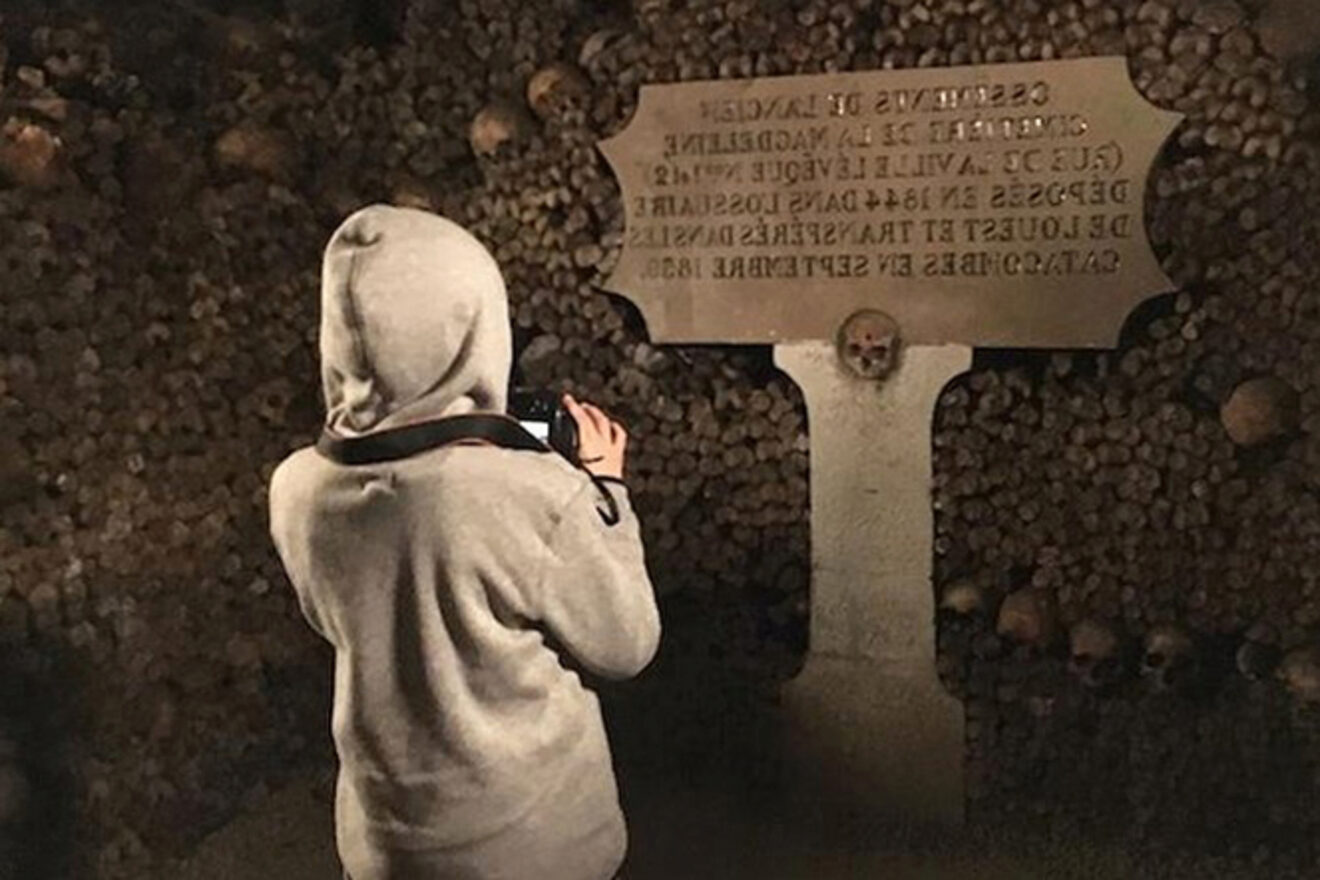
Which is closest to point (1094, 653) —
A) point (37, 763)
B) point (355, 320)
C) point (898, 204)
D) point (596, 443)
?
point (898, 204)

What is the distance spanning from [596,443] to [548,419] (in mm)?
67

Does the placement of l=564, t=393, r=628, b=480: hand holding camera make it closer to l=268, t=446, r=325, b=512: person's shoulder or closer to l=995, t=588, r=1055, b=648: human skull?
l=268, t=446, r=325, b=512: person's shoulder

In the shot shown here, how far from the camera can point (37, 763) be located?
3586 mm

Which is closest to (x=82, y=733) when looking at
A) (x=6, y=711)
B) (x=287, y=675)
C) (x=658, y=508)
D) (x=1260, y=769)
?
(x=6, y=711)

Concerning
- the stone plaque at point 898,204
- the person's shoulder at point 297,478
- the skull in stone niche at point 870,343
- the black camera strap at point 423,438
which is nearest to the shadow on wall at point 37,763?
the stone plaque at point 898,204

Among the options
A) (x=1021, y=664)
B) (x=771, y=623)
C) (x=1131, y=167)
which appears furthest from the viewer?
(x=771, y=623)

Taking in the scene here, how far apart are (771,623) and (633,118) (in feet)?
3.59

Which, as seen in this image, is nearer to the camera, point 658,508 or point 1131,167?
point 1131,167

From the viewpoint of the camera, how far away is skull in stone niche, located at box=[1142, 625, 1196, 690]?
3.16 metres

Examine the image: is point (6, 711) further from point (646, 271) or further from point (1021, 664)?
point (1021, 664)

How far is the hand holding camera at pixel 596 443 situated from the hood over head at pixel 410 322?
0.18m

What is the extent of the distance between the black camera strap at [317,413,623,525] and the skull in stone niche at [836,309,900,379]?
1608mm

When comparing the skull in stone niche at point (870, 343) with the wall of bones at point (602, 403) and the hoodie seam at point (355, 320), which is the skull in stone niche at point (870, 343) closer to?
the wall of bones at point (602, 403)

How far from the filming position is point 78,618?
3578 mm
